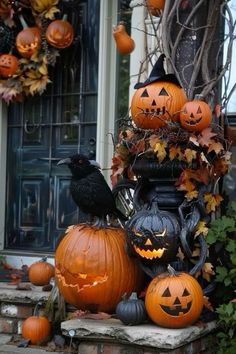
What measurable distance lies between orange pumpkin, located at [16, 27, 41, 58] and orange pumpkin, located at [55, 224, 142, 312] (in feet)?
7.93

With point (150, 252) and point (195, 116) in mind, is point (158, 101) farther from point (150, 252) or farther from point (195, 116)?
point (150, 252)

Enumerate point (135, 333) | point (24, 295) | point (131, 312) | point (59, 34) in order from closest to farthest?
1. point (135, 333)
2. point (131, 312)
3. point (24, 295)
4. point (59, 34)

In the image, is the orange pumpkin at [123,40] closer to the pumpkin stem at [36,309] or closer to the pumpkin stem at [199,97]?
the pumpkin stem at [199,97]

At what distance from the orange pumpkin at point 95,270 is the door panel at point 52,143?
1.76m

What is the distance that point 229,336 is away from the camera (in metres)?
4.01

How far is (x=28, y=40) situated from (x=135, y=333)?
3363 millimetres

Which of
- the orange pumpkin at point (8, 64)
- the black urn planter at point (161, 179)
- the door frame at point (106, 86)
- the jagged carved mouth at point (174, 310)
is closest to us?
the jagged carved mouth at point (174, 310)

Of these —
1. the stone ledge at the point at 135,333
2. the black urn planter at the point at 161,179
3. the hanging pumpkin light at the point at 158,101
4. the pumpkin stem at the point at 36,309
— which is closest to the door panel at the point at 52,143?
the pumpkin stem at the point at 36,309

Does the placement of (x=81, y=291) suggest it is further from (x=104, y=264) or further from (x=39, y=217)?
(x=39, y=217)

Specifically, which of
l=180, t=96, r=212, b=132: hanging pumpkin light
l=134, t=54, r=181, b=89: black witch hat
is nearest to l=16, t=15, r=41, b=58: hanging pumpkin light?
l=134, t=54, r=181, b=89: black witch hat

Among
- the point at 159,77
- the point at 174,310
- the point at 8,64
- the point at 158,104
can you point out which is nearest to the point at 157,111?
the point at 158,104

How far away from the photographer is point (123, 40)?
541 centimetres

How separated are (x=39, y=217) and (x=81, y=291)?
7.52 ft

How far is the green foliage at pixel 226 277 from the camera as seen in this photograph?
A: 3.94m
